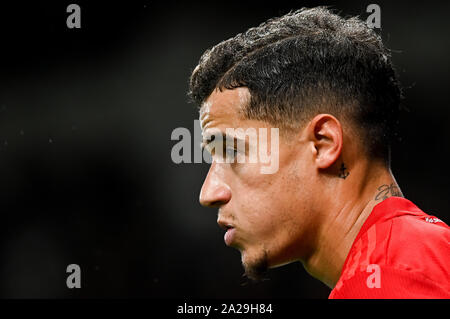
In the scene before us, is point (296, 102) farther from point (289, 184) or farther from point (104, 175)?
point (104, 175)

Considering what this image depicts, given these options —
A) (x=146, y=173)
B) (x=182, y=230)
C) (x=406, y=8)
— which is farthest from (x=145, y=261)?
(x=406, y=8)

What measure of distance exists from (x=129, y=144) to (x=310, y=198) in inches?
129

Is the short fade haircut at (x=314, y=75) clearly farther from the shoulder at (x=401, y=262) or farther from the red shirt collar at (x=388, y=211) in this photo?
the shoulder at (x=401, y=262)

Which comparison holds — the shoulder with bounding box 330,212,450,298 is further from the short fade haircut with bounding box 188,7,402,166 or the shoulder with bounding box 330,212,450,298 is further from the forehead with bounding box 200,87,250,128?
the forehead with bounding box 200,87,250,128

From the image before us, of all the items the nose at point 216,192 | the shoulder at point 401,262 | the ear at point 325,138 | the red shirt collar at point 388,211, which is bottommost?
the shoulder at point 401,262

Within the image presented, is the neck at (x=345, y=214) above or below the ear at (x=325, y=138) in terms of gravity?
below

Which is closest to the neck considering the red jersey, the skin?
the skin

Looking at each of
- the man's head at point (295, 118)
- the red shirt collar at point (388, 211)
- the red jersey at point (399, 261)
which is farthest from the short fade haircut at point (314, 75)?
the red jersey at point (399, 261)

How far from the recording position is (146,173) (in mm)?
4840

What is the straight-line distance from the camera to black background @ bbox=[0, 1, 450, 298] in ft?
15.4

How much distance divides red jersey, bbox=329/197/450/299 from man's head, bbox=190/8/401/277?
25 centimetres

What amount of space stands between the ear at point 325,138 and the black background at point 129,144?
2.89m

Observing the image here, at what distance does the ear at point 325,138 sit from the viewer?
1848 millimetres

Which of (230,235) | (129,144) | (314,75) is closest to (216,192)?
(230,235)
